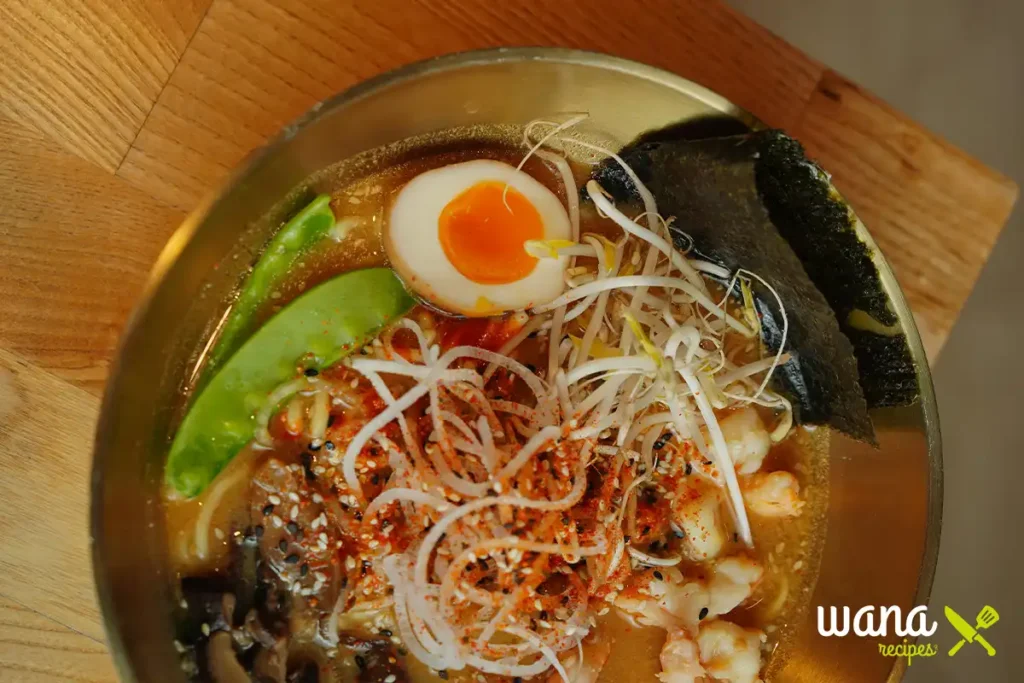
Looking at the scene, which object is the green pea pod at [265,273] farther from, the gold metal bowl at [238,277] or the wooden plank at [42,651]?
the wooden plank at [42,651]

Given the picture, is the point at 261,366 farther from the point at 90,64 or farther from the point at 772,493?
the point at 772,493

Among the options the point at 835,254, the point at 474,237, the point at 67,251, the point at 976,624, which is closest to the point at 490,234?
the point at 474,237

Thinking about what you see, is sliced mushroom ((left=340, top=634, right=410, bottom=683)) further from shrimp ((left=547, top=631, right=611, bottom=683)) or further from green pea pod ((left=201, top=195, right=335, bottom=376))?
green pea pod ((left=201, top=195, right=335, bottom=376))

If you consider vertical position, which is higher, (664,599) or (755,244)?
(755,244)

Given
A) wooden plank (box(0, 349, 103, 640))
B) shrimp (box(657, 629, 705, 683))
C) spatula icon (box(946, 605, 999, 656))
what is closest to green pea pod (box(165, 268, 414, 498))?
wooden plank (box(0, 349, 103, 640))

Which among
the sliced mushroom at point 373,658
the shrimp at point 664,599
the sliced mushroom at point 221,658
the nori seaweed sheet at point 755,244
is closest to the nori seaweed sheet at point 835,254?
the nori seaweed sheet at point 755,244
